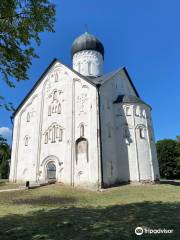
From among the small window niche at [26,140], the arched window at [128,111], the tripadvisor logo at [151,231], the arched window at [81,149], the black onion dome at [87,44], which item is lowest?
the tripadvisor logo at [151,231]

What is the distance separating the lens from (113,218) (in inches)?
337

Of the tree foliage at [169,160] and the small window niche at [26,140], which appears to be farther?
the tree foliage at [169,160]

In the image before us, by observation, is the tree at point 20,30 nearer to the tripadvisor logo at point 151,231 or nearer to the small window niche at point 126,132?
the tripadvisor logo at point 151,231

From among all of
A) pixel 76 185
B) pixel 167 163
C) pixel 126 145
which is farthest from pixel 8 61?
pixel 167 163

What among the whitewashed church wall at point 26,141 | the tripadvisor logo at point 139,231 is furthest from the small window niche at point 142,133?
the tripadvisor logo at point 139,231

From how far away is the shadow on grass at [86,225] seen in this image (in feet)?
20.5

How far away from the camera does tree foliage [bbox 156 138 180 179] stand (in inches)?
1702

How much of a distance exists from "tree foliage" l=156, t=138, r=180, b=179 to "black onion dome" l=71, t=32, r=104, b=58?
24618mm

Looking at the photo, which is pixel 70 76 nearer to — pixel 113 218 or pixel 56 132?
pixel 56 132

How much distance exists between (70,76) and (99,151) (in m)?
9.68

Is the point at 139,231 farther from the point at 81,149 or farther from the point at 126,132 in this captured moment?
the point at 126,132

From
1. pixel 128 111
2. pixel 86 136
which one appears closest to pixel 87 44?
pixel 128 111

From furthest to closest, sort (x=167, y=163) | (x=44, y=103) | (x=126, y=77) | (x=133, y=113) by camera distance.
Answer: (x=167, y=163)
(x=126, y=77)
(x=44, y=103)
(x=133, y=113)

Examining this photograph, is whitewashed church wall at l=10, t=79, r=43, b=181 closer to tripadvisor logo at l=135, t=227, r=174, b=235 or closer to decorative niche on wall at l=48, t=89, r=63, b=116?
decorative niche on wall at l=48, t=89, r=63, b=116
